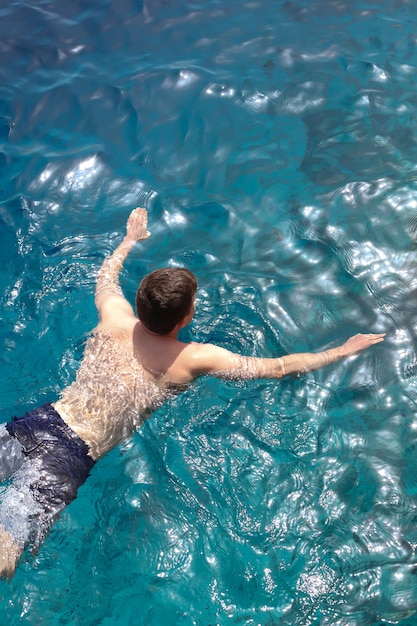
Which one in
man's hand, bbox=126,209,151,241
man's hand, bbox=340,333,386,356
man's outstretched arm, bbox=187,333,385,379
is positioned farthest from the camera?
man's hand, bbox=126,209,151,241

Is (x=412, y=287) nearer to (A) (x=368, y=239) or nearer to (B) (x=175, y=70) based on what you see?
(A) (x=368, y=239)

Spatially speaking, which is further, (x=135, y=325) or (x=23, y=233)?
(x=23, y=233)

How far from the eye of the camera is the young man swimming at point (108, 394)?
11.1 ft

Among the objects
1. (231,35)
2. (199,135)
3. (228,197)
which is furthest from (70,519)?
(231,35)

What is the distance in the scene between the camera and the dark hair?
3.38 m

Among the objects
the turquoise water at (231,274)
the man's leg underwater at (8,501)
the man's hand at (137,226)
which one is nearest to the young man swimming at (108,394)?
the man's leg underwater at (8,501)

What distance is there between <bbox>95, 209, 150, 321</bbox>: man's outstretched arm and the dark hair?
507 mm

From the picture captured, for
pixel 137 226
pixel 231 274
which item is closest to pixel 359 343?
pixel 231 274

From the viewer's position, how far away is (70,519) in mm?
3498

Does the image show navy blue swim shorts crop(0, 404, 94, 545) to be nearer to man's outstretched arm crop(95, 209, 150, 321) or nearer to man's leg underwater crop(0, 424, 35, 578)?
man's leg underwater crop(0, 424, 35, 578)

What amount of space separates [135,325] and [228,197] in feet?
6.78

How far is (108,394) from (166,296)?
721mm

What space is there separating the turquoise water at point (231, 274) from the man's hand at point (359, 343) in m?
0.19

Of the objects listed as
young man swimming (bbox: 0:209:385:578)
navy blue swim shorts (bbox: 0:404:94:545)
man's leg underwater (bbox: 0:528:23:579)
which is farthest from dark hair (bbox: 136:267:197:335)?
man's leg underwater (bbox: 0:528:23:579)
